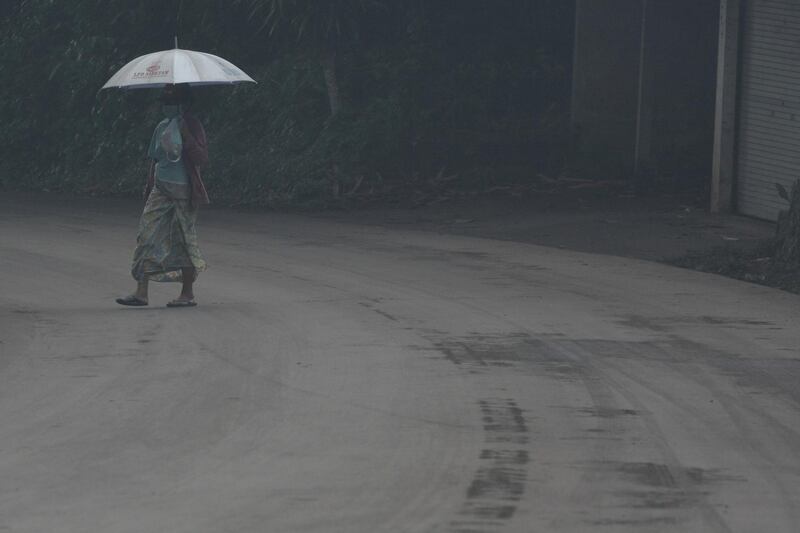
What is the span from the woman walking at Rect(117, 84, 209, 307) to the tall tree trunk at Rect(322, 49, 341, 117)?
1185 cm

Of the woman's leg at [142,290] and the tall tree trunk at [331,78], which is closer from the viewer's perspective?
the woman's leg at [142,290]

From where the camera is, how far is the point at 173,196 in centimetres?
1136

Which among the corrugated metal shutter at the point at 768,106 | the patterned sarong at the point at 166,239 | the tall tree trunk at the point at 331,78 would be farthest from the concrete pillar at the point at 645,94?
the patterned sarong at the point at 166,239

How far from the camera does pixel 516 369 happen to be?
9.21 metres

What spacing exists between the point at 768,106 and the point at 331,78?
7506 mm

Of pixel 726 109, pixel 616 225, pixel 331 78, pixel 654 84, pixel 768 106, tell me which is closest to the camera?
pixel 616 225

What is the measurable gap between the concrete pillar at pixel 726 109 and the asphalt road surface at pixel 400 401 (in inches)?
201

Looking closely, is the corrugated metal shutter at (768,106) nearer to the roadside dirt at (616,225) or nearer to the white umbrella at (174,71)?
the roadside dirt at (616,225)

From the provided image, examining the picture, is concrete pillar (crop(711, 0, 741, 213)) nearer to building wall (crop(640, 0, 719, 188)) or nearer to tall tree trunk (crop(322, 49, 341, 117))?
building wall (crop(640, 0, 719, 188))

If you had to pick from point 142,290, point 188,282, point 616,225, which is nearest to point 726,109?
point 616,225

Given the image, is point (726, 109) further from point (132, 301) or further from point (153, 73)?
point (132, 301)

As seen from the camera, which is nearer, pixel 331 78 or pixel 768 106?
pixel 768 106

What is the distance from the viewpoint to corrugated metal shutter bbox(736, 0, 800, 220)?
17.9 m

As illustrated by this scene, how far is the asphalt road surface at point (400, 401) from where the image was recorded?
623cm
